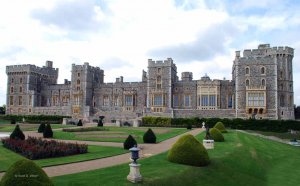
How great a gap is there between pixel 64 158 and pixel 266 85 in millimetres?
46986

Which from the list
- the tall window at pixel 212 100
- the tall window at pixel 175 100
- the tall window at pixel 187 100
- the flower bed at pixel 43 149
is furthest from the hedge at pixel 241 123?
the flower bed at pixel 43 149

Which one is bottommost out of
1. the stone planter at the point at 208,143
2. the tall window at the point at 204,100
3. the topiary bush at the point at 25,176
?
the stone planter at the point at 208,143

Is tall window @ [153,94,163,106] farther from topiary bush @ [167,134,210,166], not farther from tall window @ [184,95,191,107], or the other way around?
topiary bush @ [167,134,210,166]

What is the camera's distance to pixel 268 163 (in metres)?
25.0

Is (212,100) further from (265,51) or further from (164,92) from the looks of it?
(265,51)

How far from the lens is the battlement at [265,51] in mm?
60666

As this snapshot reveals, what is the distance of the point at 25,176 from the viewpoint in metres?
9.22

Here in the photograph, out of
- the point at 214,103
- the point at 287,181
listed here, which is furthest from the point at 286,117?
the point at 287,181

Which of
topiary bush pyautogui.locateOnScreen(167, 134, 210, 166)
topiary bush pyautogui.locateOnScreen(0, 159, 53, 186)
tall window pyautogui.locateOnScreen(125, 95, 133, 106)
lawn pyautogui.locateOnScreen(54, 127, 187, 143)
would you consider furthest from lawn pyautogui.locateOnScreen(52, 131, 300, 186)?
tall window pyautogui.locateOnScreen(125, 95, 133, 106)

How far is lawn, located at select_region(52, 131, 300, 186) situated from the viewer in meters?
13.7

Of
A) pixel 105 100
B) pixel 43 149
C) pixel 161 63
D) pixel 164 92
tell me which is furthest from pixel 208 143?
pixel 105 100

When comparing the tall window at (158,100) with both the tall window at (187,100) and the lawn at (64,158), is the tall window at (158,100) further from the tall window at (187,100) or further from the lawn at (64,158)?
the lawn at (64,158)

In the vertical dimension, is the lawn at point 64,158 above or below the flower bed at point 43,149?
below

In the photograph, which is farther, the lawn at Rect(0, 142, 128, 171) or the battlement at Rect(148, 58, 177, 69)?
the battlement at Rect(148, 58, 177, 69)
